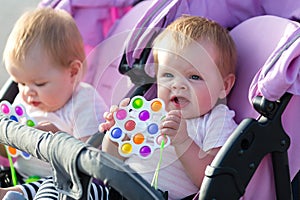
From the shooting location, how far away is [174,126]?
1.91m

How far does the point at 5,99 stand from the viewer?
104 inches

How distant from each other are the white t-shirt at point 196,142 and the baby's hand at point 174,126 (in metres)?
0.06

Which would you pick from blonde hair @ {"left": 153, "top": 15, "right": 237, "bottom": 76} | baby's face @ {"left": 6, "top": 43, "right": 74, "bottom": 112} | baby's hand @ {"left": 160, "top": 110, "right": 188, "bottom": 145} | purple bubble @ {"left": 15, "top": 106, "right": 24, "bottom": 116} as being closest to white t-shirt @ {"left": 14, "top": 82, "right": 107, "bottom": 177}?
baby's face @ {"left": 6, "top": 43, "right": 74, "bottom": 112}

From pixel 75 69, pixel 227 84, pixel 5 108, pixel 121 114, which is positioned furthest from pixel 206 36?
pixel 5 108

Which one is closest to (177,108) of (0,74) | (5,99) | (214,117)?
(214,117)

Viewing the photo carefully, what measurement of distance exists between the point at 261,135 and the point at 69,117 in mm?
793

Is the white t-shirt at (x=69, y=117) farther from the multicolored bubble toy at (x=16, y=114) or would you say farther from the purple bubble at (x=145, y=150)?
the purple bubble at (x=145, y=150)

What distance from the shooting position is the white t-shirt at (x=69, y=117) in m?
2.41

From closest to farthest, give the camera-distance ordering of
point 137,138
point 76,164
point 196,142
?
point 76,164, point 137,138, point 196,142

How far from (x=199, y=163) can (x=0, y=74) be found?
2573 millimetres

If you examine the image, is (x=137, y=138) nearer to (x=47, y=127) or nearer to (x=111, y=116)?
(x=111, y=116)

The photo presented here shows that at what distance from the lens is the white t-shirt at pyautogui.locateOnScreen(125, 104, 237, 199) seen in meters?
2.04

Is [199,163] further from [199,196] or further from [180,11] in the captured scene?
[180,11]

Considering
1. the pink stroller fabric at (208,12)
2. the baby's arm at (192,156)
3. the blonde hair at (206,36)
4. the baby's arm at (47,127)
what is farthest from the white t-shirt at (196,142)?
the baby's arm at (47,127)
